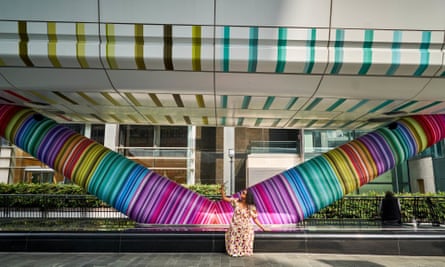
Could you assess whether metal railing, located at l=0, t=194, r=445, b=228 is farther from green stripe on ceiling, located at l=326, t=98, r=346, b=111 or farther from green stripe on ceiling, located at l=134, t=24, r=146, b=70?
green stripe on ceiling, located at l=134, t=24, r=146, b=70

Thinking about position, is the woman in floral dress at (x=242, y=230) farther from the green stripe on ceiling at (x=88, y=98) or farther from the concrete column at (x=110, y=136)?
the concrete column at (x=110, y=136)

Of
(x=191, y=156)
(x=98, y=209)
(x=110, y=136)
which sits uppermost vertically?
(x=110, y=136)

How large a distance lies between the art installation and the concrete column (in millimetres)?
7392

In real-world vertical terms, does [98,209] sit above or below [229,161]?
below

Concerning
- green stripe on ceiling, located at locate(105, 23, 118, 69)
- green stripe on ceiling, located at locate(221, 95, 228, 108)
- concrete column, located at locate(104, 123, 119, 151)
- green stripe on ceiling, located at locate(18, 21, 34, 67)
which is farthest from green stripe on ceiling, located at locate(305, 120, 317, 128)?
concrete column, located at locate(104, 123, 119, 151)

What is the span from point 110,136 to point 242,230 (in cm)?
1157

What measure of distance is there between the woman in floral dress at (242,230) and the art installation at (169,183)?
107 cm

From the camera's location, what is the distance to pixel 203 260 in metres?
6.75

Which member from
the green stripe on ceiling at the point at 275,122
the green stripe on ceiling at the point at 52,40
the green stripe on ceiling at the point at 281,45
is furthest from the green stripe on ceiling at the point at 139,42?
the green stripe on ceiling at the point at 275,122

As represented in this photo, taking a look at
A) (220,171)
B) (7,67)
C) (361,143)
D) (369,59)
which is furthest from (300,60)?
(220,171)

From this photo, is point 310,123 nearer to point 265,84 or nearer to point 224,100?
point 224,100

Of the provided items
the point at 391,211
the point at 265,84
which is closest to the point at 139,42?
the point at 265,84

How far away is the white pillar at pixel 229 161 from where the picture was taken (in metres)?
11.3

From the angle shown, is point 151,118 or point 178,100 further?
point 151,118
